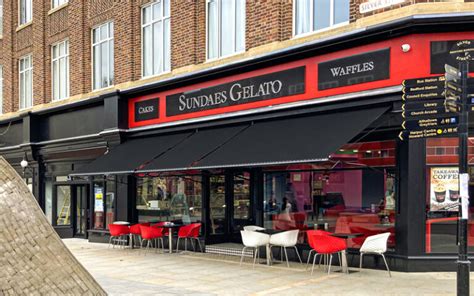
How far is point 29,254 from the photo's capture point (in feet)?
16.7

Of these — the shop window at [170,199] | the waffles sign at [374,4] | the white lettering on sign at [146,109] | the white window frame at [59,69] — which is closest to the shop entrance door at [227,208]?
the shop window at [170,199]

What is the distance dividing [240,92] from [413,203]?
5.10 metres

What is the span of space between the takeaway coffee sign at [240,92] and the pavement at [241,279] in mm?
3930

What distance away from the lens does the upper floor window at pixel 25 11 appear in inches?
882

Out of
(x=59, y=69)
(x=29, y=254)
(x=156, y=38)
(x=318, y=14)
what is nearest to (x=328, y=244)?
(x=318, y=14)

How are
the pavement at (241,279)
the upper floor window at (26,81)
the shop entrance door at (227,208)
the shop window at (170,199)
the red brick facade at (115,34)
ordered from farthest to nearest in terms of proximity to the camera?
the upper floor window at (26,81), the shop window at (170,199), the shop entrance door at (227,208), the red brick facade at (115,34), the pavement at (241,279)

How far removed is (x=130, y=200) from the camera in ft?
53.2

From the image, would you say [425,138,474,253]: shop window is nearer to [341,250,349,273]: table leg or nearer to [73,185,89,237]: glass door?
[341,250,349,273]: table leg

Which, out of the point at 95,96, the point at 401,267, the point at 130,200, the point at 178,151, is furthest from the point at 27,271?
the point at 95,96

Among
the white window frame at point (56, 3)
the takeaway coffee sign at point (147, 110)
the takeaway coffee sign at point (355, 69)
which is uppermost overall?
the white window frame at point (56, 3)

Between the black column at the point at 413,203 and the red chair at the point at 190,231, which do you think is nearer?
the black column at the point at 413,203

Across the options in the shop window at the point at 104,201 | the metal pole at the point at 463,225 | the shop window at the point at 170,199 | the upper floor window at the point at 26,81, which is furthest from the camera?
the upper floor window at the point at 26,81

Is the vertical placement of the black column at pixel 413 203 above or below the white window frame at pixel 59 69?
below

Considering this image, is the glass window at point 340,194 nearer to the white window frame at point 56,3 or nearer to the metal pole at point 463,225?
the metal pole at point 463,225
